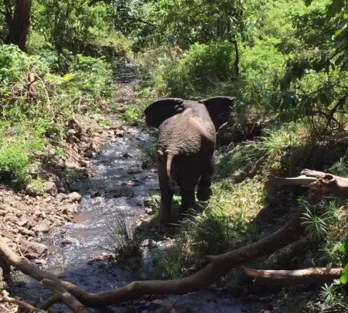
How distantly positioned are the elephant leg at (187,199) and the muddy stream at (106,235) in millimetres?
510

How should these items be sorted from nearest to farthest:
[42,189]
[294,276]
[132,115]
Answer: [294,276]
[42,189]
[132,115]

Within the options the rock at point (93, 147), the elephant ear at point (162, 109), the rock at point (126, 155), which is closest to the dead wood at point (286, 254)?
the elephant ear at point (162, 109)

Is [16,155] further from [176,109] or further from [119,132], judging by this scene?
[119,132]

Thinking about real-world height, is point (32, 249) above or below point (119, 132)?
below

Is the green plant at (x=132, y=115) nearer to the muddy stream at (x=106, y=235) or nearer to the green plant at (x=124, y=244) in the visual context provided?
the muddy stream at (x=106, y=235)

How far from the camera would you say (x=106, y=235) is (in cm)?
728

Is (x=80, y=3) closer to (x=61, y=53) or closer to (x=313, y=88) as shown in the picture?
(x=61, y=53)

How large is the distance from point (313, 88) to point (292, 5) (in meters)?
8.31

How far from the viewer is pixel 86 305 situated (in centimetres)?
532

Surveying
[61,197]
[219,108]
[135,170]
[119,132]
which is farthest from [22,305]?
[119,132]

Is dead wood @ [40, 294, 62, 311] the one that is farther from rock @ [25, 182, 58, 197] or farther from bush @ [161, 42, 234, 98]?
bush @ [161, 42, 234, 98]

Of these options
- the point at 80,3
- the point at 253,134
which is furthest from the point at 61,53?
the point at 253,134

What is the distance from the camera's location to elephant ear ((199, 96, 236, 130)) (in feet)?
26.0

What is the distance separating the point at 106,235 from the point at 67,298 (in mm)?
2255
